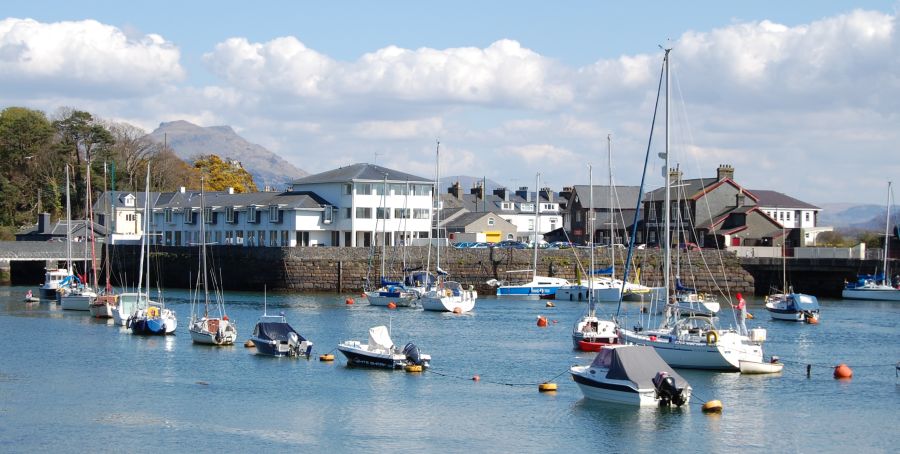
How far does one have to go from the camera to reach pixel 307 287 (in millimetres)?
102500

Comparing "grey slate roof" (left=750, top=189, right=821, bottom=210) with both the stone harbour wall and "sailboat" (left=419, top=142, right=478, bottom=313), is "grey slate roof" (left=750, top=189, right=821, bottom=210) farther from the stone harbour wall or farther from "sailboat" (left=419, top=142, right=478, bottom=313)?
"sailboat" (left=419, top=142, right=478, bottom=313)

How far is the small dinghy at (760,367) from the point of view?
50.6 m

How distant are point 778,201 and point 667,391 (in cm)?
10190

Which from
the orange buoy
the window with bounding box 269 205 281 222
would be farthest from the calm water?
the window with bounding box 269 205 281 222

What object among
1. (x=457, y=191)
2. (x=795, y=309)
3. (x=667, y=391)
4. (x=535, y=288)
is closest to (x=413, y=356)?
(x=667, y=391)

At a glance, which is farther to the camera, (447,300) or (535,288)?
(535,288)

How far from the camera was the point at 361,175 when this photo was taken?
380ft

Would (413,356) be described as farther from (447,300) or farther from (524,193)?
(524,193)

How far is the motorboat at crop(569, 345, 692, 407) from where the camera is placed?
41.3 m

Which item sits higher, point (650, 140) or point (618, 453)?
point (650, 140)

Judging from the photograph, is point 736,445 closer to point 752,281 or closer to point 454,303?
point 454,303

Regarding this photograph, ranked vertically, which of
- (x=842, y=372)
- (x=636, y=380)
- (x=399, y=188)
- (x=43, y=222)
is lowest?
(x=842, y=372)

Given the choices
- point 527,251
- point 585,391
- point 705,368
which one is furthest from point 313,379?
point 527,251

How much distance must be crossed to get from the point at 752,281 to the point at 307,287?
40501 mm
